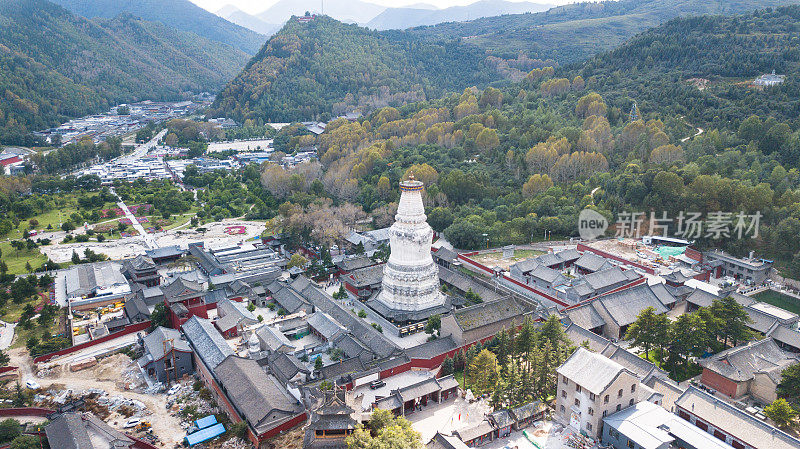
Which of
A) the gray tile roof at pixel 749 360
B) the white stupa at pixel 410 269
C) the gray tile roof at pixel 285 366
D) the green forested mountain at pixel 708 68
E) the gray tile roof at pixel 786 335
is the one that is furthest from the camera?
the green forested mountain at pixel 708 68

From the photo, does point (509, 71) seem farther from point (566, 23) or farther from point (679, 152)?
Answer: point (679, 152)

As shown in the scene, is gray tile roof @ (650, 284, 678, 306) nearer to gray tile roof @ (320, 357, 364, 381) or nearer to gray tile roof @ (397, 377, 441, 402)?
gray tile roof @ (397, 377, 441, 402)

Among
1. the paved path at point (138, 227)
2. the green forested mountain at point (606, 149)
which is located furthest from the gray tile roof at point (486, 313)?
the paved path at point (138, 227)

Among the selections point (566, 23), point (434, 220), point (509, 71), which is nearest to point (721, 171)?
point (434, 220)

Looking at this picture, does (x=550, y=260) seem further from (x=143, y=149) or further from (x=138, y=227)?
(x=143, y=149)

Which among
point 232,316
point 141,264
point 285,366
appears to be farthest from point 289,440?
point 141,264

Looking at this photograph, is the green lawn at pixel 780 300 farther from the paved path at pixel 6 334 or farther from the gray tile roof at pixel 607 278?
the paved path at pixel 6 334
